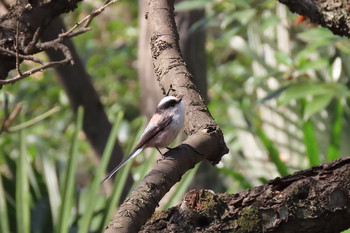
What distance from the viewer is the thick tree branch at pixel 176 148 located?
3.84ft

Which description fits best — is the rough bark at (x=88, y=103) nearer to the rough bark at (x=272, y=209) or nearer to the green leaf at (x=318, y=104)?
the green leaf at (x=318, y=104)

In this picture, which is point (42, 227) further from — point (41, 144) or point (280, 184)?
point (280, 184)

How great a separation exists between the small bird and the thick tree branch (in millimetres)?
43

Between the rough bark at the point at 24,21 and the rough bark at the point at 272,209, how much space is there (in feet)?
2.19

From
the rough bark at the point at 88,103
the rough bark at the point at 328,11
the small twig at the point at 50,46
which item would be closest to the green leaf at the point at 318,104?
the rough bark at the point at 328,11

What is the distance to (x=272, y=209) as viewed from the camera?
132 cm

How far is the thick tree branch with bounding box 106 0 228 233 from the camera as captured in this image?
3.84 ft

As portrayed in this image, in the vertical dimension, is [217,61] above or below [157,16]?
below

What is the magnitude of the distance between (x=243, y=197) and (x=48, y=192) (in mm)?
2284

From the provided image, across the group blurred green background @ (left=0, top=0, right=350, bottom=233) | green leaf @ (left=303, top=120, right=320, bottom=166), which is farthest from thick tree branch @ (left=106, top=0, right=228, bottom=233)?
green leaf @ (left=303, top=120, right=320, bottom=166)

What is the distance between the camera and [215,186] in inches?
178

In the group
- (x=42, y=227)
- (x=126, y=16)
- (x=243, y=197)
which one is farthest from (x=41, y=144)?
(x=126, y=16)

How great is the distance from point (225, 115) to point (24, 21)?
3.93 metres

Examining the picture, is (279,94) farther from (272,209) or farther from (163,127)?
(272,209)
